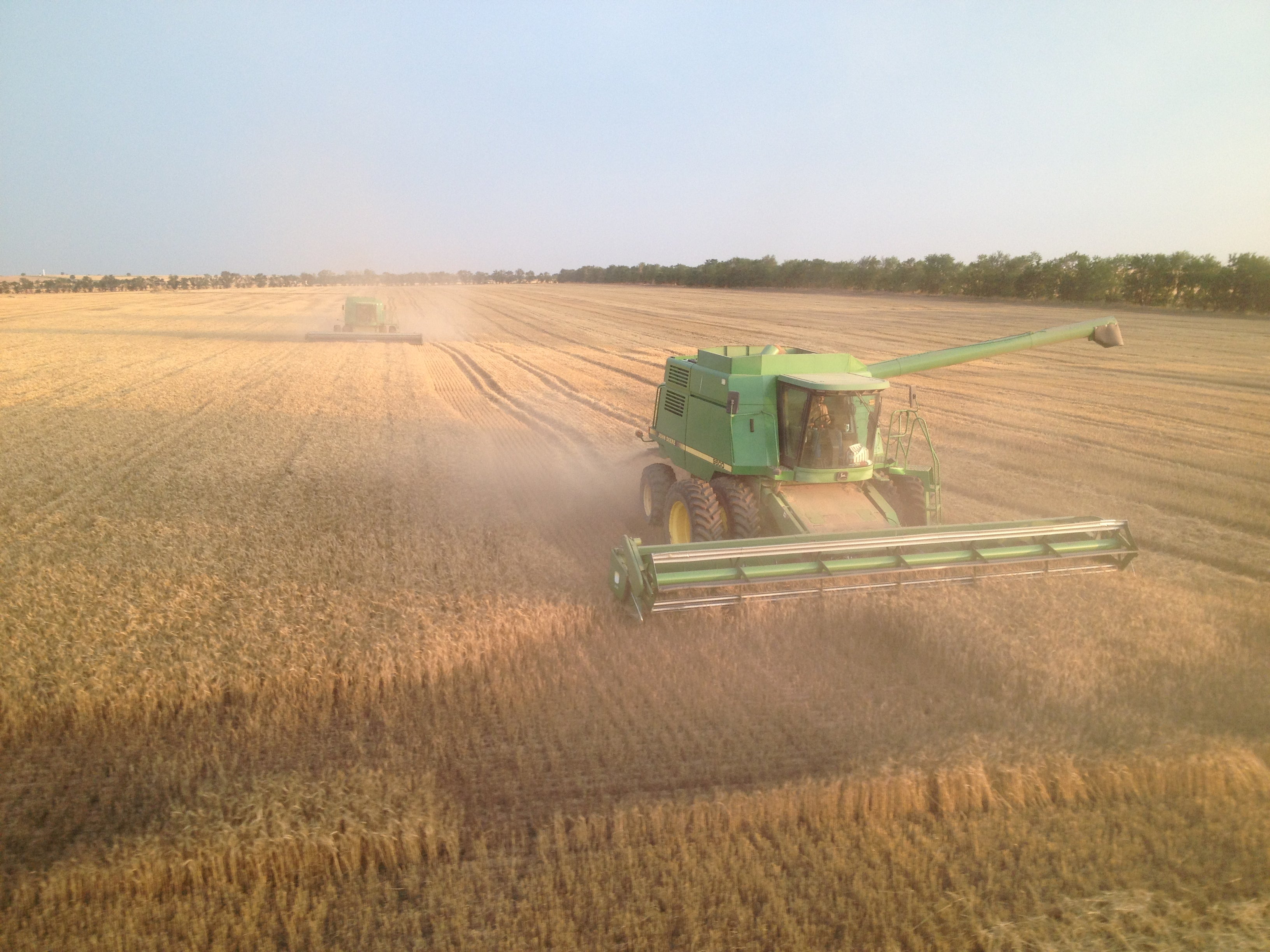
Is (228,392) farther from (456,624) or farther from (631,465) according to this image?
(456,624)

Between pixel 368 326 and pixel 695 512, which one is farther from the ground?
pixel 368 326

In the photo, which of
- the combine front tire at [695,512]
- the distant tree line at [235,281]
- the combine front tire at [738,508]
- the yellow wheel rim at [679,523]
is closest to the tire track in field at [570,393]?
the yellow wheel rim at [679,523]

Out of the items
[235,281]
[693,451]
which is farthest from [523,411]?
[235,281]

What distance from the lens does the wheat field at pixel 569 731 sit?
3.62 m

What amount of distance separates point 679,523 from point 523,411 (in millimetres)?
9379

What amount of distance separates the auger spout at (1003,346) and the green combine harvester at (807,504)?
21 mm

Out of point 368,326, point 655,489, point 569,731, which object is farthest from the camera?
point 368,326

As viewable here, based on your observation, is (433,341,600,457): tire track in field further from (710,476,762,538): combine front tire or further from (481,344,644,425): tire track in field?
(710,476,762,538): combine front tire

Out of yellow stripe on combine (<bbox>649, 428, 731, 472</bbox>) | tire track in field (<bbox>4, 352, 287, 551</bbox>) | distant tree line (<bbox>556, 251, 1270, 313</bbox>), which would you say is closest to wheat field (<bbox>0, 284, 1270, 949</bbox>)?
tire track in field (<bbox>4, 352, 287, 551</bbox>)

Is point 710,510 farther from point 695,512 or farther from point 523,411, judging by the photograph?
point 523,411

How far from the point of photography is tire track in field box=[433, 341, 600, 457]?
539 inches

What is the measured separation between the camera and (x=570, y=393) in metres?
18.8

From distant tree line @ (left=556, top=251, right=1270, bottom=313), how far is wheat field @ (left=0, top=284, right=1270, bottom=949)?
98.9 feet

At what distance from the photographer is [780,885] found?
3.74 m
